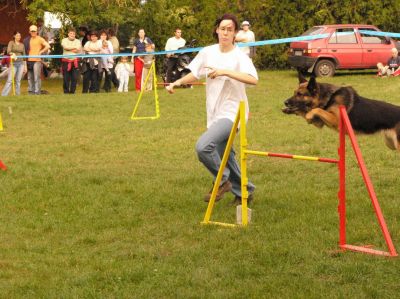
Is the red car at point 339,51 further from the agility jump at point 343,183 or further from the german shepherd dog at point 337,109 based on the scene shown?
the agility jump at point 343,183

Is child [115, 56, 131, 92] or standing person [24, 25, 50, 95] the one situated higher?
standing person [24, 25, 50, 95]

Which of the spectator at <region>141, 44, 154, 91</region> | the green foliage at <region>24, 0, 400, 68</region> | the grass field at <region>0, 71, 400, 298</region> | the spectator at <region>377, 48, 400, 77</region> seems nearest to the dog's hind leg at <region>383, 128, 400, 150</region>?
the grass field at <region>0, 71, 400, 298</region>

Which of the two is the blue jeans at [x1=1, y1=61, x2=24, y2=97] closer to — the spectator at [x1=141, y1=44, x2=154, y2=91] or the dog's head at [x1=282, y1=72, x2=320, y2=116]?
the spectator at [x1=141, y1=44, x2=154, y2=91]

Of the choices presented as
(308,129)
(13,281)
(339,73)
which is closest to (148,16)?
(339,73)

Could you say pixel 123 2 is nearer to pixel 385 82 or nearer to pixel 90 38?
pixel 90 38

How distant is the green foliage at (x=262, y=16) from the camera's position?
2978 centimetres

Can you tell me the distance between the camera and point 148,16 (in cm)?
2980

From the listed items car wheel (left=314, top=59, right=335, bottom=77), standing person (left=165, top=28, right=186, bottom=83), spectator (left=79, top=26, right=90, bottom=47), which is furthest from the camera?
car wheel (left=314, top=59, right=335, bottom=77)

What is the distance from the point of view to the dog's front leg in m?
7.93

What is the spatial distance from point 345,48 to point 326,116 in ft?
65.1

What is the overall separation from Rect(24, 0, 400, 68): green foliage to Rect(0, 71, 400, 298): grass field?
14735 millimetres

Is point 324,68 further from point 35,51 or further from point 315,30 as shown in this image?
point 35,51

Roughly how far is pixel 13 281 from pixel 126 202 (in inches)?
119

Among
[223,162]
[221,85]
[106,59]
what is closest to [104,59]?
[106,59]
